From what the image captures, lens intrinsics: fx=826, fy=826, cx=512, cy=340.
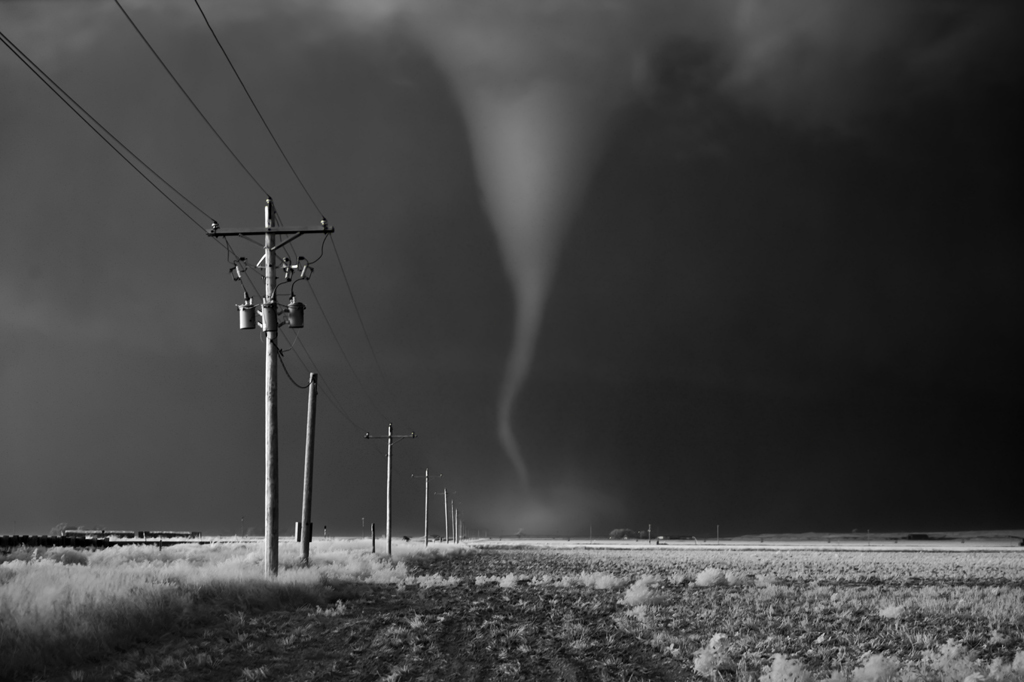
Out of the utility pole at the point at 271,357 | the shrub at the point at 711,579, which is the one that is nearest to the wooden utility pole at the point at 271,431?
the utility pole at the point at 271,357

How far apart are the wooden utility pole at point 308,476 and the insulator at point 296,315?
399 inches

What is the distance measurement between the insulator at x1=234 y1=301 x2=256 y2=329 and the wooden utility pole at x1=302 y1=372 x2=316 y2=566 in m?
10.3

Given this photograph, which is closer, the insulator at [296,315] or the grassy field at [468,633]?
the grassy field at [468,633]

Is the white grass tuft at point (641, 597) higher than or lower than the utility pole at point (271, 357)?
lower

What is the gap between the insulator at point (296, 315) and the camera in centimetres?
2380

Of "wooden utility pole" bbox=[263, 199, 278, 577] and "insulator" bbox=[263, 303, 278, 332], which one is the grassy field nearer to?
"wooden utility pole" bbox=[263, 199, 278, 577]

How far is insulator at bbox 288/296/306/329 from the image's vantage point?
78.1 ft

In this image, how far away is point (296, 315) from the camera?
24.0 m

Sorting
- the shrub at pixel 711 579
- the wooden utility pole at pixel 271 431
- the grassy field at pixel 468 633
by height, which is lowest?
the shrub at pixel 711 579

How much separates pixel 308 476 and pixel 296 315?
1238 centimetres

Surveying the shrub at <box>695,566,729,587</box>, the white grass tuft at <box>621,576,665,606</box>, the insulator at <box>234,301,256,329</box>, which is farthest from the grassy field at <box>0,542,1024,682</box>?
the insulator at <box>234,301,256,329</box>

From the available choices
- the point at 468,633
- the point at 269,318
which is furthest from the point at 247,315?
the point at 468,633

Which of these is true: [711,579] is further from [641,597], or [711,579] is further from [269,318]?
[269,318]

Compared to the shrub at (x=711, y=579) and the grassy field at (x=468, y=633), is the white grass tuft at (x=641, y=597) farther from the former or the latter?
the shrub at (x=711, y=579)
